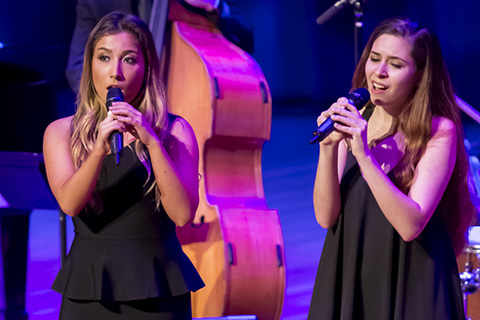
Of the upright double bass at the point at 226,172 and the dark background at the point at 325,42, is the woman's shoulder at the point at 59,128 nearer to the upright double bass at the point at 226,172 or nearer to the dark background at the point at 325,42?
the upright double bass at the point at 226,172

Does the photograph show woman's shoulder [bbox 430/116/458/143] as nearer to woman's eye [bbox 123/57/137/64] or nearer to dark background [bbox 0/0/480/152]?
woman's eye [bbox 123/57/137/64]

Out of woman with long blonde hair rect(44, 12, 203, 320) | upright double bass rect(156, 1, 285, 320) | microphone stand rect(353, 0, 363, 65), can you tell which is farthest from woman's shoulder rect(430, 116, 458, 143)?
microphone stand rect(353, 0, 363, 65)

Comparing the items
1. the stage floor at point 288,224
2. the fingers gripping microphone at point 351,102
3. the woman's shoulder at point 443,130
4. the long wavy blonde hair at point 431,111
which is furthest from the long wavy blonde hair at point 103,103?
the stage floor at point 288,224

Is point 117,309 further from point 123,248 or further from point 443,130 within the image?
point 443,130

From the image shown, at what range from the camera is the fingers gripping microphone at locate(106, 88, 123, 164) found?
1616 millimetres

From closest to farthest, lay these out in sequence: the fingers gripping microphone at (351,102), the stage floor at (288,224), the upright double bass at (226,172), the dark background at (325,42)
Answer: the fingers gripping microphone at (351,102)
the upright double bass at (226,172)
the stage floor at (288,224)
the dark background at (325,42)

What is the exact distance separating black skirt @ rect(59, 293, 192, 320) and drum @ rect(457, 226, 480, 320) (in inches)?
56.0

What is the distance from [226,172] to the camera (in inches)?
112

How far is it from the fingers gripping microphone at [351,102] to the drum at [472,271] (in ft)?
4.10

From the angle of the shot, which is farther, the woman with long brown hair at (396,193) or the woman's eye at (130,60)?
the woman's eye at (130,60)

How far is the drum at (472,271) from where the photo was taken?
9.02 ft

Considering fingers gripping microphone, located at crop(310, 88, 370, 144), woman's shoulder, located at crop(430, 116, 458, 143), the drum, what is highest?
fingers gripping microphone, located at crop(310, 88, 370, 144)

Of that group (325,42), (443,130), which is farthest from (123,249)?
(325,42)

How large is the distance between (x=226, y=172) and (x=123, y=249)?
3.74ft
